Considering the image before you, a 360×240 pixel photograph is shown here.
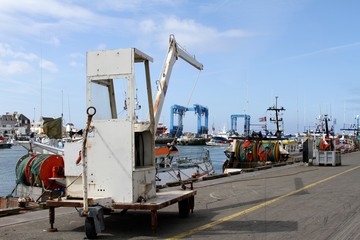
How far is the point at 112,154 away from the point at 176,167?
2084 cm

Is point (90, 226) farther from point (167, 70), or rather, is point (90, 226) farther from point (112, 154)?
point (167, 70)

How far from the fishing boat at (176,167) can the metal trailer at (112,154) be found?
13.5 meters

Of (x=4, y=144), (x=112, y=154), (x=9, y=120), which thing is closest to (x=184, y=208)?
(x=112, y=154)

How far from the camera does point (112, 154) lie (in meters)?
8.57

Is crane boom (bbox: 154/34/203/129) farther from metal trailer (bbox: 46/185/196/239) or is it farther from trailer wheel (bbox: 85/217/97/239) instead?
trailer wheel (bbox: 85/217/97/239)

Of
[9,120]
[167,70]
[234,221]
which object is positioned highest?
[9,120]

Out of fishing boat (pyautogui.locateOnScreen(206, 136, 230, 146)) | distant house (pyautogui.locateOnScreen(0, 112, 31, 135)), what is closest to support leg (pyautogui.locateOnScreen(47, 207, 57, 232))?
fishing boat (pyautogui.locateOnScreen(206, 136, 230, 146))

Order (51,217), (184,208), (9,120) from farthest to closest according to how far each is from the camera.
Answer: (9,120)
(184,208)
(51,217)

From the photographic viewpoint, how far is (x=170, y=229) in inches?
348

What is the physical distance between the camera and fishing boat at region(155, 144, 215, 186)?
2615 cm

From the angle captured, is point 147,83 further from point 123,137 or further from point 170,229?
point 170,229

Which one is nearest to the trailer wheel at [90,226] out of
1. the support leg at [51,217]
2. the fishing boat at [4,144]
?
the support leg at [51,217]

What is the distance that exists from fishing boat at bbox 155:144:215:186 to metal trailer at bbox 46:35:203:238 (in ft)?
44.3

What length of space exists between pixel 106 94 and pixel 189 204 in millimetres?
3196
